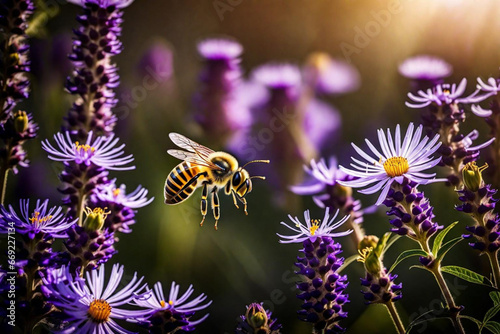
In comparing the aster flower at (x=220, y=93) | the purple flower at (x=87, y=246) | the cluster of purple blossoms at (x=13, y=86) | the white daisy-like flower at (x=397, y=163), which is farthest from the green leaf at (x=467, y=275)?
the aster flower at (x=220, y=93)

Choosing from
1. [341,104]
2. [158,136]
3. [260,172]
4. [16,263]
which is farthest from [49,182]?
[341,104]

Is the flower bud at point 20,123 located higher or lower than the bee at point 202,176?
lower

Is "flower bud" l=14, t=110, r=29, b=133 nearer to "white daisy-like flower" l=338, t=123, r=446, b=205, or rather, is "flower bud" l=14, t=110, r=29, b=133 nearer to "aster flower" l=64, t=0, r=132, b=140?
"aster flower" l=64, t=0, r=132, b=140

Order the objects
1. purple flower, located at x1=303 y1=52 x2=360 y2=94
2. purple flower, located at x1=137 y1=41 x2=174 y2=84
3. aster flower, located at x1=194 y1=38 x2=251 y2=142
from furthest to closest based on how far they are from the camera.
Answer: purple flower, located at x1=303 y1=52 x2=360 y2=94 < purple flower, located at x1=137 y1=41 x2=174 y2=84 < aster flower, located at x1=194 y1=38 x2=251 y2=142

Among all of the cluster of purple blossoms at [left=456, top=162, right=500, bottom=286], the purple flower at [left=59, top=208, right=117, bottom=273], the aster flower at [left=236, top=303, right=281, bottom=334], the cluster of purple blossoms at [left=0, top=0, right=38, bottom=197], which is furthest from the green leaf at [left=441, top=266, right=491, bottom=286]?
the cluster of purple blossoms at [left=0, top=0, right=38, bottom=197]

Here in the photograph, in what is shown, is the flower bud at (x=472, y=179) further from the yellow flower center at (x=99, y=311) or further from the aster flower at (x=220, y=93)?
the aster flower at (x=220, y=93)

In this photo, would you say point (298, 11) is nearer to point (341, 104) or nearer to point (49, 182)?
point (341, 104)

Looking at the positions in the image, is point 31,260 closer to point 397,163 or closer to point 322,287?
point 322,287
